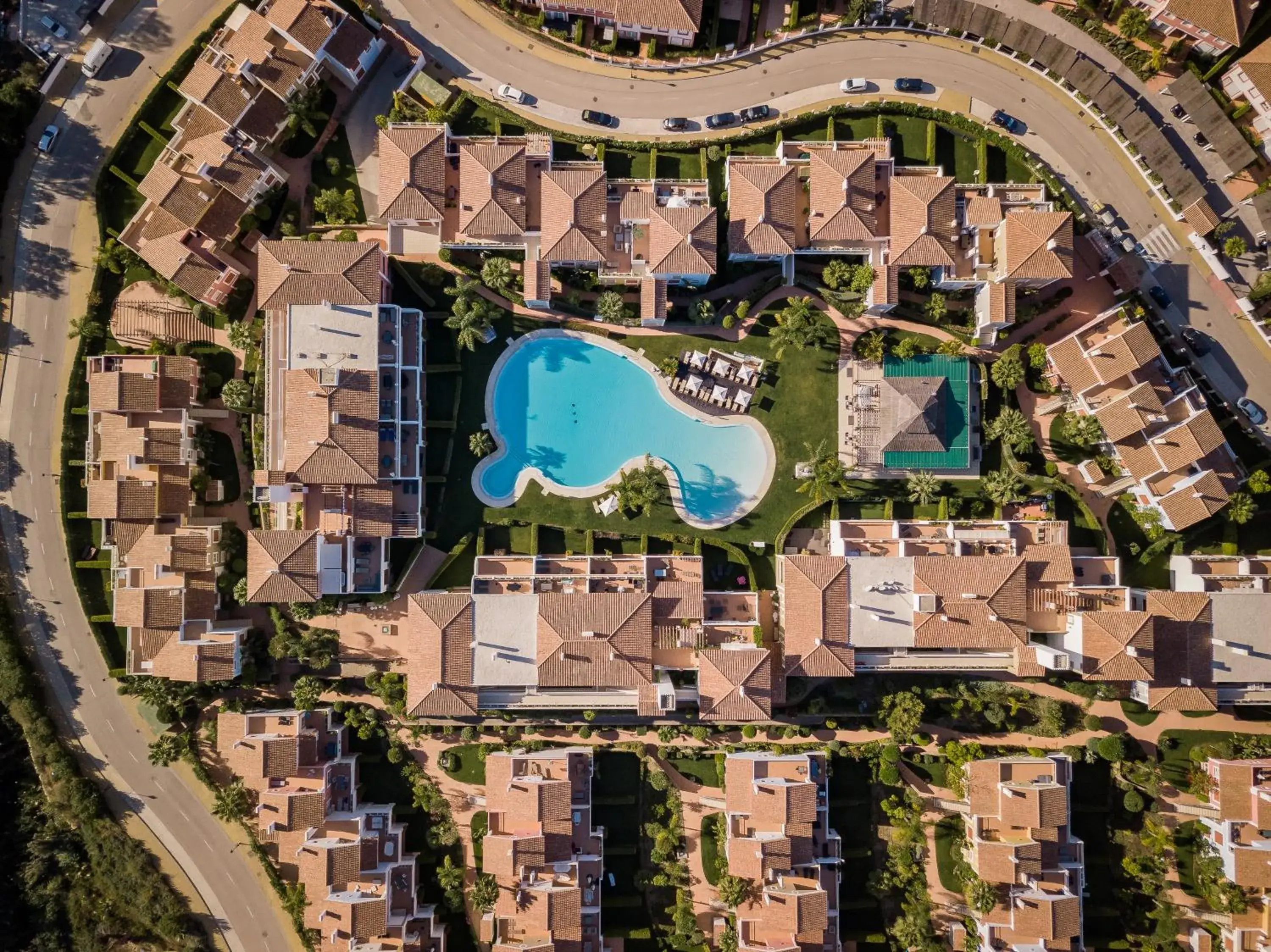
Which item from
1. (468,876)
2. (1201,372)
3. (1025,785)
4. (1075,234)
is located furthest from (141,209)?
(1201,372)

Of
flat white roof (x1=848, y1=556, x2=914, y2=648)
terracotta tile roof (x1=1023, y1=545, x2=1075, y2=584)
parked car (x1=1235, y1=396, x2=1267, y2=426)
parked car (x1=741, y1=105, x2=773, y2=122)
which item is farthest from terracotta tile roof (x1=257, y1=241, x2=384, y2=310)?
parked car (x1=1235, y1=396, x2=1267, y2=426)

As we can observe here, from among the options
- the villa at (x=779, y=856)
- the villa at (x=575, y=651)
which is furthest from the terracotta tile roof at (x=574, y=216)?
the villa at (x=779, y=856)

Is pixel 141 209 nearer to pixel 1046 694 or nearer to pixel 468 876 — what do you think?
pixel 468 876

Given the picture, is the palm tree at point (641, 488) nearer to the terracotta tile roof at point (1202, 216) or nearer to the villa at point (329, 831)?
the villa at point (329, 831)

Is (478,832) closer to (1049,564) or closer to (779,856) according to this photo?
(779,856)

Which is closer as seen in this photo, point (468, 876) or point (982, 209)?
point (982, 209)

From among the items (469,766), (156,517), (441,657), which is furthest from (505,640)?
(156,517)

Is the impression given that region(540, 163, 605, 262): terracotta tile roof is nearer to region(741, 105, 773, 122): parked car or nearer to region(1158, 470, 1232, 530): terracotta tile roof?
region(741, 105, 773, 122): parked car
